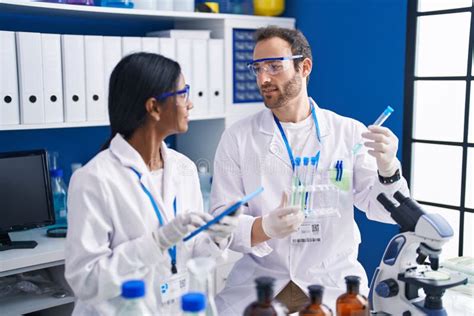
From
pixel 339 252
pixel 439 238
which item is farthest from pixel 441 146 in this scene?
pixel 439 238

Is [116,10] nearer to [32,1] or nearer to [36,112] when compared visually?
[32,1]

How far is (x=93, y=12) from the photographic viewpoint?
2609mm

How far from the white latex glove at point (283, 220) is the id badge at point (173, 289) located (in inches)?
12.9

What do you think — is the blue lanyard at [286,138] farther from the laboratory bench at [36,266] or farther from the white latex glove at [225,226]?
the white latex glove at [225,226]

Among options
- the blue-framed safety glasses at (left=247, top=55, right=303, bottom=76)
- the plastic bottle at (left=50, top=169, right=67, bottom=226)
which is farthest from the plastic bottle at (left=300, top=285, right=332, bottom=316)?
the plastic bottle at (left=50, top=169, right=67, bottom=226)

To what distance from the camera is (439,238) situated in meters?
1.36

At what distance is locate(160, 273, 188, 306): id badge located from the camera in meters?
1.46

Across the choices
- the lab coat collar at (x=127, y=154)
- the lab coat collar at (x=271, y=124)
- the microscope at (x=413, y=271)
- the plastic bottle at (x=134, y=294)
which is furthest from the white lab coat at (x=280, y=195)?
the plastic bottle at (x=134, y=294)

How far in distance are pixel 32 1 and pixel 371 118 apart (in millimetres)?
1776

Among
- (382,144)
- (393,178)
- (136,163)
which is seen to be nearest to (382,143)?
(382,144)

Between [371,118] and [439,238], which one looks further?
[371,118]

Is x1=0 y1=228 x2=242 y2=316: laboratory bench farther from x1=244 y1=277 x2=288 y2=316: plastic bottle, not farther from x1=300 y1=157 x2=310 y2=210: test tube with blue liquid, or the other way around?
x1=244 y1=277 x2=288 y2=316: plastic bottle

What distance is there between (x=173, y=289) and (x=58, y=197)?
53.9 inches

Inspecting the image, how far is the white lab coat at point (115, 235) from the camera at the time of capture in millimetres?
1355
